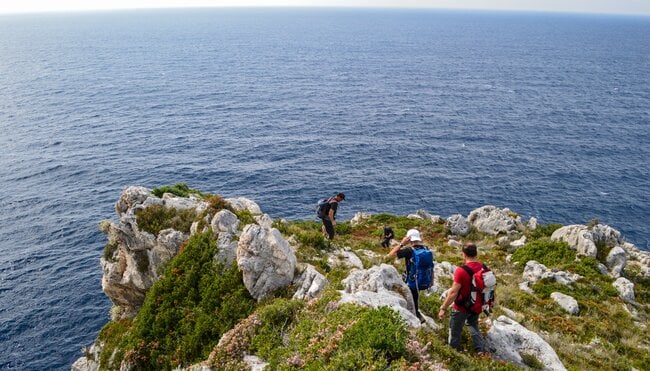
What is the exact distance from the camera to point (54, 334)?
40.7 m

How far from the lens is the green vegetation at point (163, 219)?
2756cm

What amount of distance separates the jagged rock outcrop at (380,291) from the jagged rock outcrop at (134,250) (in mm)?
14024

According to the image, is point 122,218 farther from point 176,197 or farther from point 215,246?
point 215,246

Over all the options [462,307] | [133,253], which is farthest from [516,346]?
[133,253]

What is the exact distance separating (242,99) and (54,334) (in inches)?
3163

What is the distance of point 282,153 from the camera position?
78875 mm

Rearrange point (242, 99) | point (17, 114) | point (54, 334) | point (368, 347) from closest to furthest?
point (368, 347), point (54, 334), point (17, 114), point (242, 99)

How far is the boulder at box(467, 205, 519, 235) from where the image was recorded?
38.9 m

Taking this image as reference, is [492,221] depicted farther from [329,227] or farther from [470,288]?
[470,288]

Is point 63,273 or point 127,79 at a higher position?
point 127,79

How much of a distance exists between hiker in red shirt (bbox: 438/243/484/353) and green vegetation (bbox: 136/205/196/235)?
18.9 metres

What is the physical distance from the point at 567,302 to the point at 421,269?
1402 centimetres

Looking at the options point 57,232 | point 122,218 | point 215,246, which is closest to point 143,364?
point 215,246

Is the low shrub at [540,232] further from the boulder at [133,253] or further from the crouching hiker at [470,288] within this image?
the boulder at [133,253]
